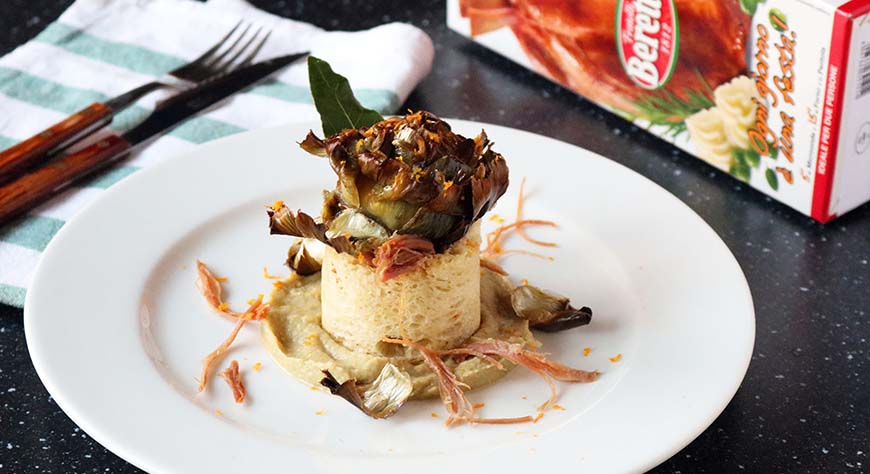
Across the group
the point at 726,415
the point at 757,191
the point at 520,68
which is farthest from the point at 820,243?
the point at 520,68

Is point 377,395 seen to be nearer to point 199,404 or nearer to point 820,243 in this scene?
point 199,404

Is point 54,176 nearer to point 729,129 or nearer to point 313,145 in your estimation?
point 313,145

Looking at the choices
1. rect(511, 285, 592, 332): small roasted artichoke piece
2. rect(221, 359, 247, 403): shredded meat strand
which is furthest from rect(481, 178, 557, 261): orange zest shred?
rect(221, 359, 247, 403): shredded meat strand

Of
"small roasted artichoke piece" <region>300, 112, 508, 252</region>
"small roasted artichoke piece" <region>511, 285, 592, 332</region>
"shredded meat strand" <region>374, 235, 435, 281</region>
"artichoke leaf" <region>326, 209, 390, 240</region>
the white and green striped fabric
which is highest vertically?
"small roasted artichoke piece" <region>300, 112, 508, 252</region>

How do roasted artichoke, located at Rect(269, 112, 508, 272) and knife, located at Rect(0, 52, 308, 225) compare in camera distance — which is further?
knife, located at Rect(0, 52, 308, 225)

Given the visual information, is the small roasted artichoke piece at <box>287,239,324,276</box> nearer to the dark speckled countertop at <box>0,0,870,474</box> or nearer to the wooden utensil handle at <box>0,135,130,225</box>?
the dark speckled countertop at <box>0,0,870,474</box>
